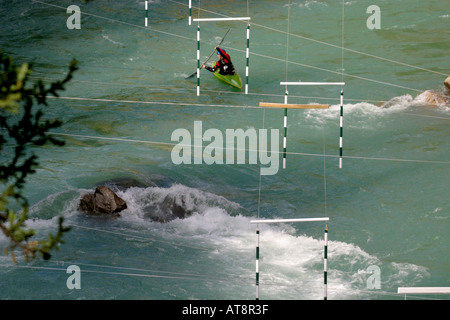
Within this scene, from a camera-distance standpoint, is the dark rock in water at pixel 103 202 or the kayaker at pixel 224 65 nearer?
the dark rock in water at pixel 103 202

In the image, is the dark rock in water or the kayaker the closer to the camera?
the dark rock in water

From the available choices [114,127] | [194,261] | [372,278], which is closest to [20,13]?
[114,127]

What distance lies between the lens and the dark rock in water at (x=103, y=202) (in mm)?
13398

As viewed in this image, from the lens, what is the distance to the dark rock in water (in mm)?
13398

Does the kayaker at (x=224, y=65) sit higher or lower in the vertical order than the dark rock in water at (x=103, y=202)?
higher

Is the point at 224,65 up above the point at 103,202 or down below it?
above

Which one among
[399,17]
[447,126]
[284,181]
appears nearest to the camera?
[284,181]

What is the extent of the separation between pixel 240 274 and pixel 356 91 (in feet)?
29.2

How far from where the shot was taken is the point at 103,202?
529 inches

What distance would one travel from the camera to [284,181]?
593 inches

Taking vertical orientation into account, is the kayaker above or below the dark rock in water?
above

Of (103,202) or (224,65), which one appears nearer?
(103,202)
